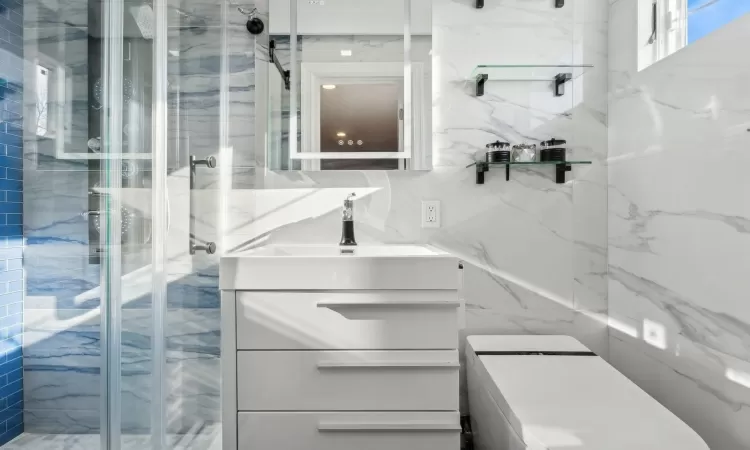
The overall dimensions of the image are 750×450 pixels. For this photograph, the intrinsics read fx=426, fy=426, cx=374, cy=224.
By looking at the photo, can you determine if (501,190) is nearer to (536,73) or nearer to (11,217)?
(536,73)

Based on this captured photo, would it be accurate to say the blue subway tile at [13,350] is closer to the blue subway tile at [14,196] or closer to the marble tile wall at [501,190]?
the blue subway tile at [14,196]

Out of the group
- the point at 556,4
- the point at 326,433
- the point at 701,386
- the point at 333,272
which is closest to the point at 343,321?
the point at 333,272

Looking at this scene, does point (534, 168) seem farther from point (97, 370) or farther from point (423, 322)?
point (97, 370)

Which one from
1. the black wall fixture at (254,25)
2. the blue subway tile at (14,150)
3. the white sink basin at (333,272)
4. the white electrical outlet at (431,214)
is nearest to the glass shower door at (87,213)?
the blue subway tile at (14,150)

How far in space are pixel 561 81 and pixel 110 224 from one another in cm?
179

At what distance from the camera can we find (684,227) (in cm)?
146

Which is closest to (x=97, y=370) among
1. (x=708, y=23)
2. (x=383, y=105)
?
(x=383, y=105)

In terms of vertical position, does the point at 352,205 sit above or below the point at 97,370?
above

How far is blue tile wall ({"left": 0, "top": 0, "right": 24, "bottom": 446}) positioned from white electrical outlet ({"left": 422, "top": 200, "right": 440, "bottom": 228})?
55.7 inches

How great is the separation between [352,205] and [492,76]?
0.84 m

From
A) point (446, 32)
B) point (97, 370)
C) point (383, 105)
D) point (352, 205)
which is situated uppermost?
point (446, 32)

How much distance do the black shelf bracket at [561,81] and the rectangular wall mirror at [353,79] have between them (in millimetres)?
560

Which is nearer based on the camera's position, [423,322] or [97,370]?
[97,370]

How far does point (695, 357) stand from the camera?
1417 millimetres
